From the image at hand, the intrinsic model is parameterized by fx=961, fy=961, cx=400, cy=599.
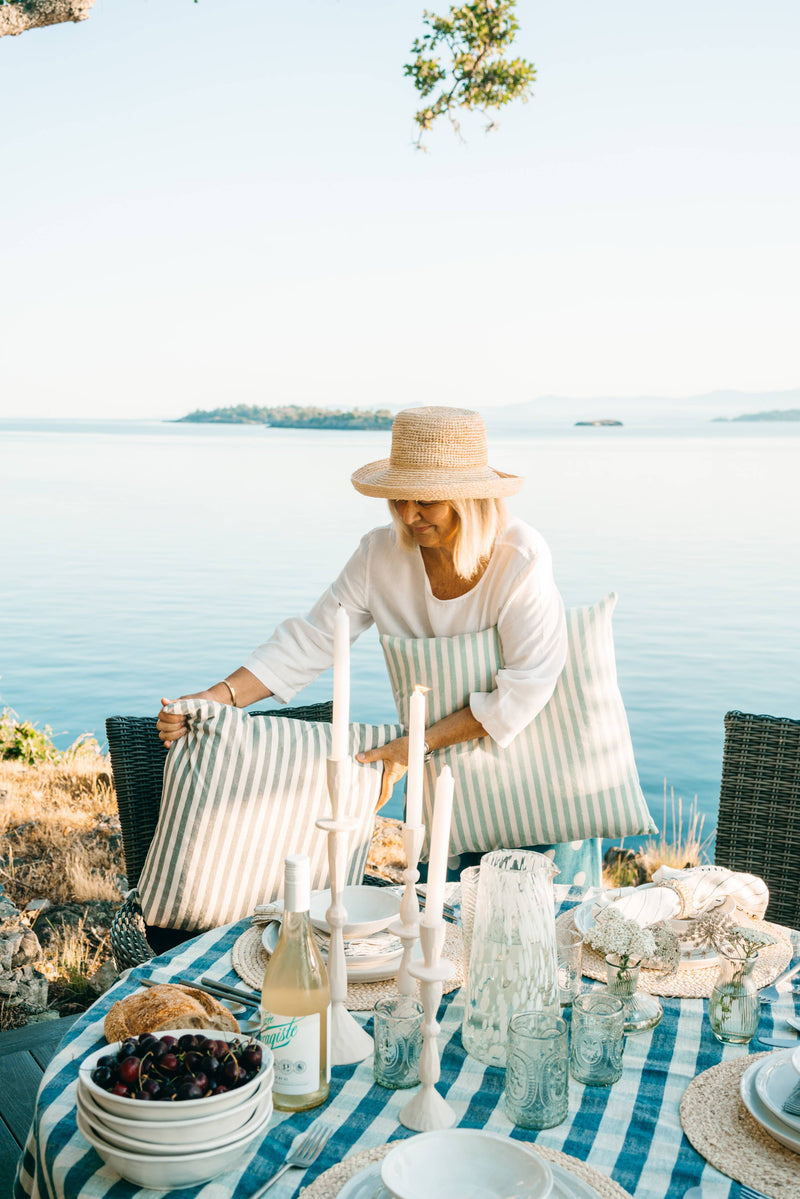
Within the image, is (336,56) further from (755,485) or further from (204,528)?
(755,485)

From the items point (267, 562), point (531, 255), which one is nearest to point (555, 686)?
point (267, 562)

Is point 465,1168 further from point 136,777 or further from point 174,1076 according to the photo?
point 136,777

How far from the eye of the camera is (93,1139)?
92 cm

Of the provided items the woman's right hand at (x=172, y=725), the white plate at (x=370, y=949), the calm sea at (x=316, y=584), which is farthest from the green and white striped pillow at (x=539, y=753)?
the calm sea at (x=316, y=584)

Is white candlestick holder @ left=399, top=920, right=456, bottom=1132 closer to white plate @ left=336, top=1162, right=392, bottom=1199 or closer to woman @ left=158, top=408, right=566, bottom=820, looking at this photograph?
white plate @ left=336, top=1162, right=392, bottom=1199

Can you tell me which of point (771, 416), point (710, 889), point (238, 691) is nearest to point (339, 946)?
point (710, 889)

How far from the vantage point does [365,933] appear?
1.38 meters

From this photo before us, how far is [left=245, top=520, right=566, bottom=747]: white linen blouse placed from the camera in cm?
212

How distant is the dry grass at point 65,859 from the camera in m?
3.10

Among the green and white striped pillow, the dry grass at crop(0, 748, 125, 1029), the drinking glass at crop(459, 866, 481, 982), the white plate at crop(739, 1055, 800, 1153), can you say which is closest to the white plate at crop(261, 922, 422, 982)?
the drinking glass at crop(459, 866, 481, 982)

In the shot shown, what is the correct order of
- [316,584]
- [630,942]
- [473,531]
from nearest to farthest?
[630,942] → [473,531] → [316,584]

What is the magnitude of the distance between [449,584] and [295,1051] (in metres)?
1.32

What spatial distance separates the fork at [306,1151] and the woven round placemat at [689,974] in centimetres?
47

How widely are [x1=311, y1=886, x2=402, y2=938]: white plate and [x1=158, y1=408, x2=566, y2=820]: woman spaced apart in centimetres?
49
